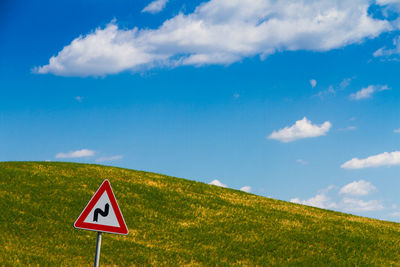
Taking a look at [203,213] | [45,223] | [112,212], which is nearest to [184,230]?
[203,213]

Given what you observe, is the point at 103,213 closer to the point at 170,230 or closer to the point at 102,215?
the point at 102,215

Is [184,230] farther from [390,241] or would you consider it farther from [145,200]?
[390,241]

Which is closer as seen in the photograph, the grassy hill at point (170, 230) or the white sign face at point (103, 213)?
the white sign face at point (103, 213)

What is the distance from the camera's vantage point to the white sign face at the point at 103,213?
10484mm

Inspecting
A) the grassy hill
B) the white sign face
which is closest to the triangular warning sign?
the white sign face

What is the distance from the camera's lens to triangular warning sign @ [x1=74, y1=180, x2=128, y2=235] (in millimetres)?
10445

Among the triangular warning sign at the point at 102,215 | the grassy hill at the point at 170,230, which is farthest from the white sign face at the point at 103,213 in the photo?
the grassy hill at the point at 170,230

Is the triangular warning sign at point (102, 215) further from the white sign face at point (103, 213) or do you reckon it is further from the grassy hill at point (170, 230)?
the grassy hill at point (170, 230)

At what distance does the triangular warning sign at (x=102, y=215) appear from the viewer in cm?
1045

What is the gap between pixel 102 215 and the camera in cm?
1053

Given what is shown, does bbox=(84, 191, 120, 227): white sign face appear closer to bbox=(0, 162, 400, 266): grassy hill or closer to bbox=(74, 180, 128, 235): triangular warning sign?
bbox=(74, 180, 128, 235): triangular warning sign

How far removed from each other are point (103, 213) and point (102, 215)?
0.18ft

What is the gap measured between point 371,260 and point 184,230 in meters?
8.45

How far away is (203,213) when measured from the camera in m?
23.2
